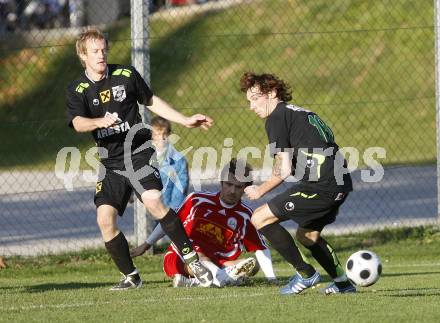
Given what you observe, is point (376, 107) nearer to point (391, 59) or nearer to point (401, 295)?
point (391, 59)

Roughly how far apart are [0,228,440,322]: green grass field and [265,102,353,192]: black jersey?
888 millimetres

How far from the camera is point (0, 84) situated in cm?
2489

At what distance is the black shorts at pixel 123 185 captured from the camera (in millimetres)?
8891

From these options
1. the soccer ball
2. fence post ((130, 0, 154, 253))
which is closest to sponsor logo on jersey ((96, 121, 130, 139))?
the soccer ball

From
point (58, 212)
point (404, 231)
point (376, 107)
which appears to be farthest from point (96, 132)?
point (376, 107)

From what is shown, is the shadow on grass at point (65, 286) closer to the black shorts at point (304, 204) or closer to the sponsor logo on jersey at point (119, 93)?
the sponsor logo on jersey at point (119, 93)

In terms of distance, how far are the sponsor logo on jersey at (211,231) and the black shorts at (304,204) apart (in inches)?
63.5

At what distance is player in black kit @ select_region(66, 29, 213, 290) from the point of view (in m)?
8.82

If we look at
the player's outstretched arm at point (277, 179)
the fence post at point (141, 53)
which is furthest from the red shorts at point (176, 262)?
the fence post at point (141, 53)

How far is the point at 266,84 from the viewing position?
841 centimetres

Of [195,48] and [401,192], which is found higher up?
[195,48]

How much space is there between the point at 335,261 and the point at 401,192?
28.0 feet

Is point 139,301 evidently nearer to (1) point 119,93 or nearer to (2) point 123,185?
(2) point 123,185

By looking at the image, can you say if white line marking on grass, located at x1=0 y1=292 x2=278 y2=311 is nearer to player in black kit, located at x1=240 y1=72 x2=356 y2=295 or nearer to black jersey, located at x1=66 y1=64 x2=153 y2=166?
player in black kit, located at x1=240 y1=72 x2=356 y2=295
